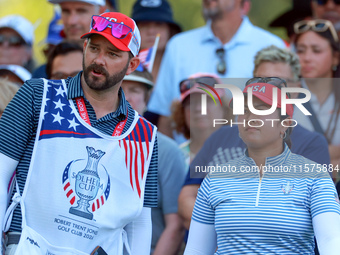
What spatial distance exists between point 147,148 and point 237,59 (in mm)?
2670

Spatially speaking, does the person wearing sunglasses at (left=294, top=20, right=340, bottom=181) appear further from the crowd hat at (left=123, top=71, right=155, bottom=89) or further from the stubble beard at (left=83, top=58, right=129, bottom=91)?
the stubble beard at (left=83, top=58, right=129, bottom=91)

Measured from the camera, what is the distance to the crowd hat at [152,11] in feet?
22.2

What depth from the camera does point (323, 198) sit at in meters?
3.42

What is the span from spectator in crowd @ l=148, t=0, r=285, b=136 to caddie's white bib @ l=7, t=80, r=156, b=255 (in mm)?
2579

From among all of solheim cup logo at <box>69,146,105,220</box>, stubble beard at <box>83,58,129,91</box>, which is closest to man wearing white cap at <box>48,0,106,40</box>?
stubble beard at <box>83,58,129,91</box>

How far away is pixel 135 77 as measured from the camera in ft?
17.2

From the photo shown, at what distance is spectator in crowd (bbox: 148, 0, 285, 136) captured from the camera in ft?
20.5

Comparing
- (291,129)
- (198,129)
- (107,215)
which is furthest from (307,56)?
(107,215)

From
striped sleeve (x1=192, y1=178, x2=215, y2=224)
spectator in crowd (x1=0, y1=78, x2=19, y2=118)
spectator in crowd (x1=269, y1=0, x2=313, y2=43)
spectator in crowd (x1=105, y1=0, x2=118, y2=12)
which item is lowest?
striped sleeve (x1=192, y1=178, x2=215, y2=224)

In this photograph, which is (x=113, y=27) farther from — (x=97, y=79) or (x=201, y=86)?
(x=201, y=86)

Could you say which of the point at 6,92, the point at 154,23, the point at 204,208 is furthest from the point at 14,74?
the point at 204,208

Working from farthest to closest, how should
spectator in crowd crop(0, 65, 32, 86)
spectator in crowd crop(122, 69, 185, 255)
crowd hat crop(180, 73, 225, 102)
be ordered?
spectator in crowd crop(0, 65, 32, 86)
spectator in crowd crop(122, 69, 185, 255)
crowd hat crop(180, 73, 225, 102)

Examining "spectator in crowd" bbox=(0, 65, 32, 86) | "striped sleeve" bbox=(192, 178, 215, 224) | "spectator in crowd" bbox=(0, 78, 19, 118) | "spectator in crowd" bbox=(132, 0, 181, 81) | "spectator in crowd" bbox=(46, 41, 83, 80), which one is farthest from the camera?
"spectator in crowd" bbox=(132, 0, 181, 81)

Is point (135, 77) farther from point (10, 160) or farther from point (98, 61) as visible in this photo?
point (10, 160)
